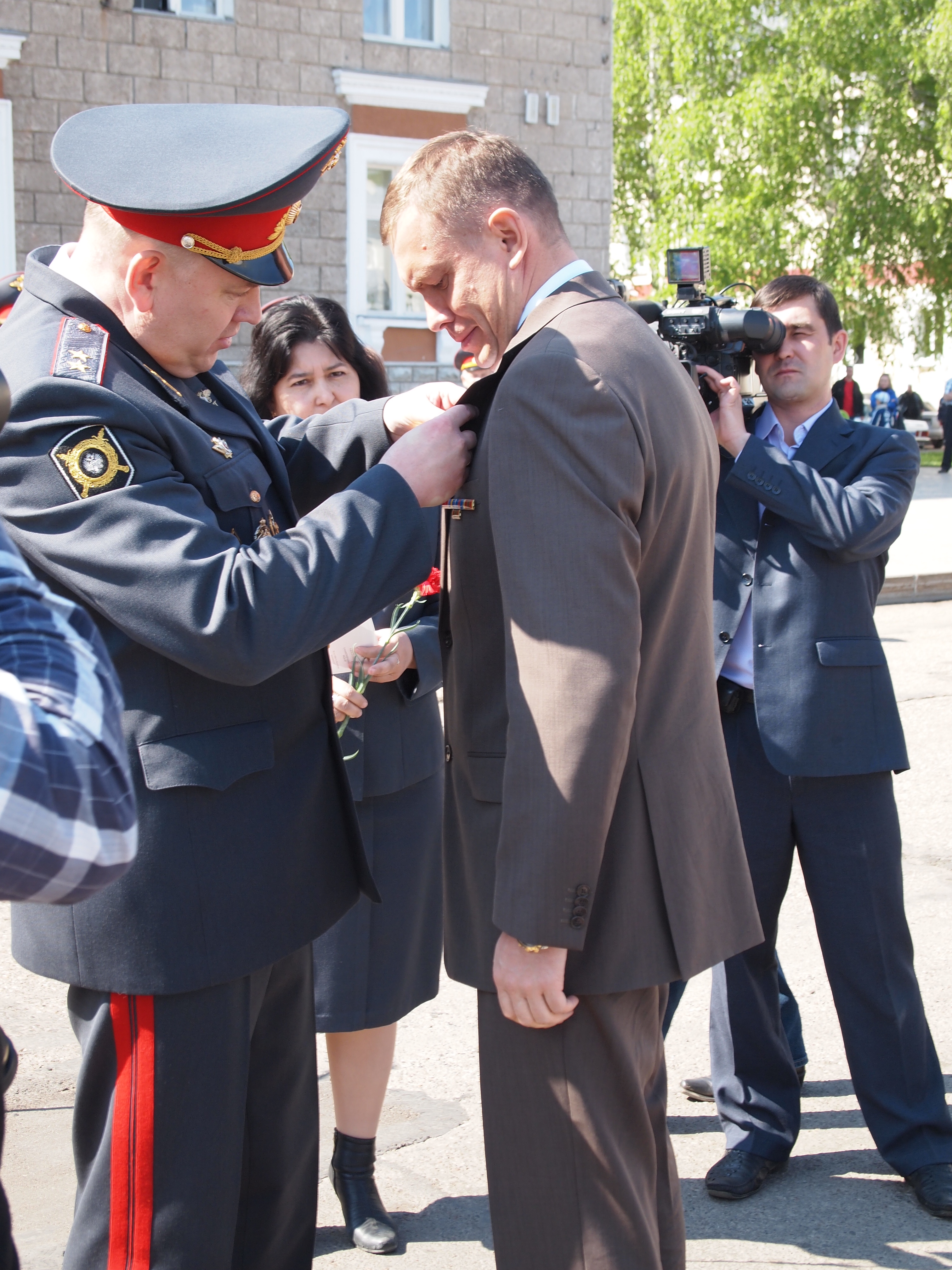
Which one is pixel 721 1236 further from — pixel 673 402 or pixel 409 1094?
pixel 673 402

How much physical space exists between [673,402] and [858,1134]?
6.59 ft

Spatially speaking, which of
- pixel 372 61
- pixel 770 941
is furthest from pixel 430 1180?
pixel 372 61

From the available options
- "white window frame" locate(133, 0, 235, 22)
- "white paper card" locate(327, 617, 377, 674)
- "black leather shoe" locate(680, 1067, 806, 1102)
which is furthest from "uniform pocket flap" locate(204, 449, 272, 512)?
"white window frame" locate(133, 0, 235, 22)

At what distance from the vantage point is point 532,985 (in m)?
1.78

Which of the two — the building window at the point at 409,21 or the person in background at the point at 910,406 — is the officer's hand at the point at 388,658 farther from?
the person in background at the point at 910,406

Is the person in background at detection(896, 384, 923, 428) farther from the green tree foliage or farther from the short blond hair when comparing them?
the short blond hair

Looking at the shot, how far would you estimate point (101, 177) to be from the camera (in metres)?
1.75

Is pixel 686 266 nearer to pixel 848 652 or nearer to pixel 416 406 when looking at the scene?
pixel 848 652

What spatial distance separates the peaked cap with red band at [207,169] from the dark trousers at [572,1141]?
116 cm

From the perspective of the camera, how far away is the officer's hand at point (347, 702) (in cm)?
259

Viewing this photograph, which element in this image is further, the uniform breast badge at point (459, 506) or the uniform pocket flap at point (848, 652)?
the uniform pocket flap at point (848, 652)

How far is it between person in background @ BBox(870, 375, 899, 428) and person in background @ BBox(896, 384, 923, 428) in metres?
0.11

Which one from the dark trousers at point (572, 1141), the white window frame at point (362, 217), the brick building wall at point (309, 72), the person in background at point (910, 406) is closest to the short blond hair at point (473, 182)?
the dark trousers at point (572, 1141)

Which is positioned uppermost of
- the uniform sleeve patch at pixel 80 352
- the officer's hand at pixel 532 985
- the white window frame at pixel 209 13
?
the white window frame at pixel 209 13
